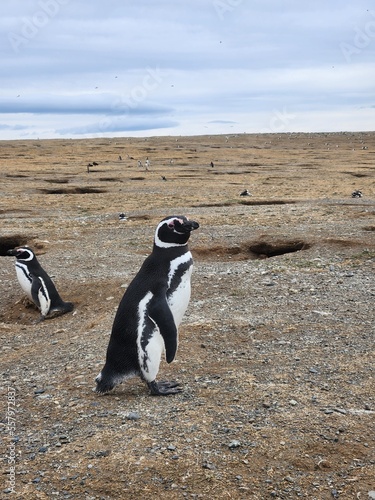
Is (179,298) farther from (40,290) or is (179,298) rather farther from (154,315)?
(40,290)

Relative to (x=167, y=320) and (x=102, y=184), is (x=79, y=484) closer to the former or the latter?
(x=167, y=320)

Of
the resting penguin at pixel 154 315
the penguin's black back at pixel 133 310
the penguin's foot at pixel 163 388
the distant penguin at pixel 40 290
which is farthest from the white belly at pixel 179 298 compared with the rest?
the distant penguin at pixel 40 290

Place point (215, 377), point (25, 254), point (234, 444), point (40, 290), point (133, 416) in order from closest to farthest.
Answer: point (234, 444), point (133, 416), point (215, 377), point (40, 290), point (25, 254)

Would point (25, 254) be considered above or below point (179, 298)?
below

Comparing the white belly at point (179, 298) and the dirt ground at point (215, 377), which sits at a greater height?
the white belly at point (179, 298)

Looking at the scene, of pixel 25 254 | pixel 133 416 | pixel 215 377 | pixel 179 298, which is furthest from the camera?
pixel 25 254

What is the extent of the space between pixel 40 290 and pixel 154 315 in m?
3.72

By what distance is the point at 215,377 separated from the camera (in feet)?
17.0

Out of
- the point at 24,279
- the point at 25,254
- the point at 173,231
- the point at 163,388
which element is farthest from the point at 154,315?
the point at 25,254

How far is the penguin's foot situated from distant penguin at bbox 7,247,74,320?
3466 mm

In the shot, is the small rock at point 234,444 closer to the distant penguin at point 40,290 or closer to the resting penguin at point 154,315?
the resting penguin at point 154,315

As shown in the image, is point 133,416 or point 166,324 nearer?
point 133,416

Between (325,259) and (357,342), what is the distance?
3484mm

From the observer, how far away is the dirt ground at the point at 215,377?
3.79m
